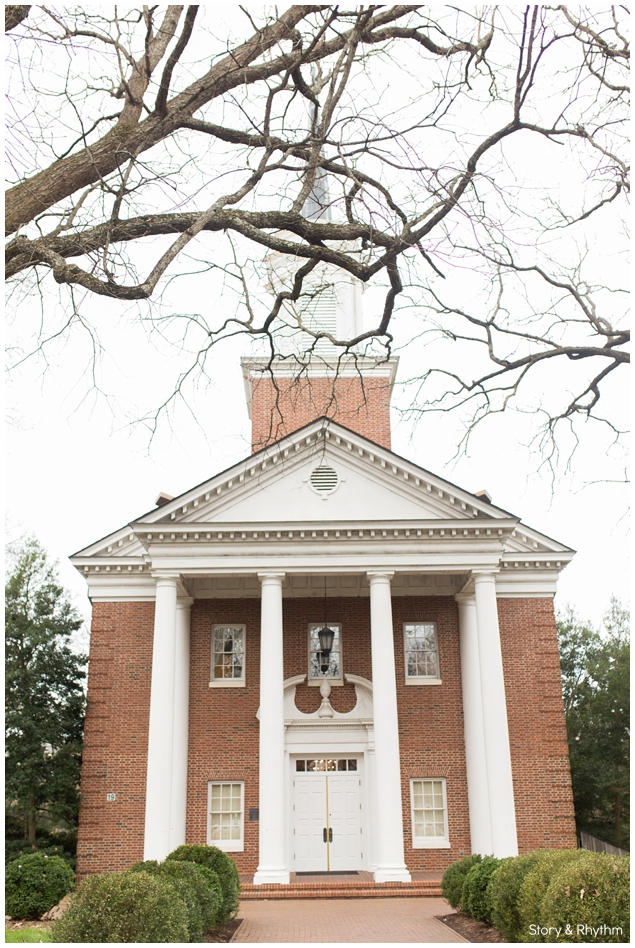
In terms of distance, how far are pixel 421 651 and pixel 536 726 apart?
3.53 m

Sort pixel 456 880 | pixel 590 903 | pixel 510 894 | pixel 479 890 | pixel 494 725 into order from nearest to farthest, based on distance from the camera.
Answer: pixel 590 903, pixel 510 894, pixel 479 890, pixel 456 880, pixel 494 725

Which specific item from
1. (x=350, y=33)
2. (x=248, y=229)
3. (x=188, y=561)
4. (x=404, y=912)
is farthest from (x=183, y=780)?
(x=350, y=33)

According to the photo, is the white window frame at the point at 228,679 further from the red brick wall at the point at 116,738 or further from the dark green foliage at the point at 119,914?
the dark green foliage at the point at 119,914

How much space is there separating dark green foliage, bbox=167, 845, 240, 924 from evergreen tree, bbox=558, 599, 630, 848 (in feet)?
76.1

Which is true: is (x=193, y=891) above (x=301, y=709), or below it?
below

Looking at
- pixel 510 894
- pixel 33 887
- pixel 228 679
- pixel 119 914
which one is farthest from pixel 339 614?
pixel 119 914

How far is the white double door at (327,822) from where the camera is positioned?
69.8ft

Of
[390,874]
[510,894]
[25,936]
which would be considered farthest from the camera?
[390,874]

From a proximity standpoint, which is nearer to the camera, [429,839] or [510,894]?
[510,894]

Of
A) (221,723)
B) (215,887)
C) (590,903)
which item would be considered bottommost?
(215,887)

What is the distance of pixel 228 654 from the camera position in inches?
906

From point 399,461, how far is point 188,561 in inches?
226

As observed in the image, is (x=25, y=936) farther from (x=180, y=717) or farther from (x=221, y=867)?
(x=180, y=717)

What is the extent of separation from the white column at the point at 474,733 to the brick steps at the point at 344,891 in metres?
2.74
